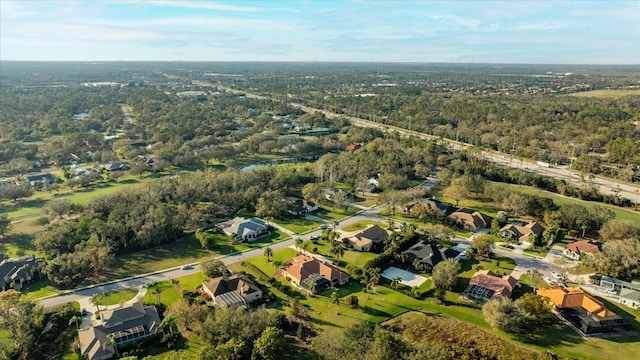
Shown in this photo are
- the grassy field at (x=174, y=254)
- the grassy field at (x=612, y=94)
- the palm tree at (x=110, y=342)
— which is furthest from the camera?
the grassy field at (x=612, y=94)

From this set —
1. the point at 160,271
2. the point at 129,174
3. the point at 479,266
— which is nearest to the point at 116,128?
the point at 129,174

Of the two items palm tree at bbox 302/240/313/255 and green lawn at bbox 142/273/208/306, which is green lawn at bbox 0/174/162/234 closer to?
green lawn at bbox 142/273/208/306

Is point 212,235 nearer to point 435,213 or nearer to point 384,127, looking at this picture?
point 435,213

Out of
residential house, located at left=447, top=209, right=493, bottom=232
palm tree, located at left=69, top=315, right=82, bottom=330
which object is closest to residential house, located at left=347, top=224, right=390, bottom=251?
residential house, located at left=447, top=209, right=493, bottom=232

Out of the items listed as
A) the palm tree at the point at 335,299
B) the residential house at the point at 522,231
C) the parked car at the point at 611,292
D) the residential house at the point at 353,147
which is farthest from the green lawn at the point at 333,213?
the residential house at the point at 353,147

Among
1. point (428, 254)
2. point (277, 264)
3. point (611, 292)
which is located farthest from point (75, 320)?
point (611, 292)

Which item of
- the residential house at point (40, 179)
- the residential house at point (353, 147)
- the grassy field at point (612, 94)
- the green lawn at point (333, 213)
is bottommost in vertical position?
the green lawn at point (333, 213)

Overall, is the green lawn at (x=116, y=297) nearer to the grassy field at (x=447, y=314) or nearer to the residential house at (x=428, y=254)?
the grassy field at (x=447, y=314)
